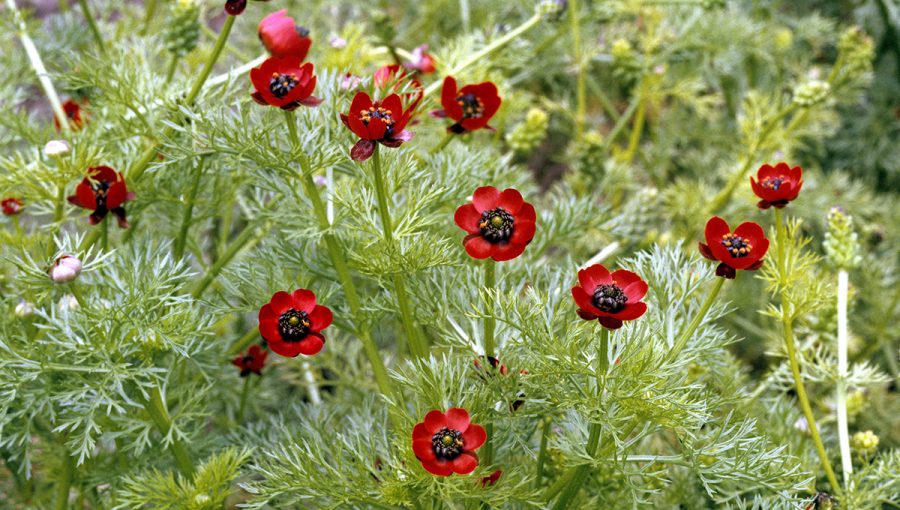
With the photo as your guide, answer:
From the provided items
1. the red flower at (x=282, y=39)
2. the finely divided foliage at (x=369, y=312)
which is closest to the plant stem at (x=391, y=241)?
the finely divided foliage at (x=369, y=312)

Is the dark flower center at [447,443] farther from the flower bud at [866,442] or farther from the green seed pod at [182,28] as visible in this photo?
the green seed pod at [182,28]

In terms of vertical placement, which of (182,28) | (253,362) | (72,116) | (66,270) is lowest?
(253,362)

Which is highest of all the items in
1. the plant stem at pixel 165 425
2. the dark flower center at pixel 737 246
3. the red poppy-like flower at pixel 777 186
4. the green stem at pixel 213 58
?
the green stem at pixel 213 58

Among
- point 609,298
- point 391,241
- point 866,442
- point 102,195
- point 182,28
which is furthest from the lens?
point 182,28

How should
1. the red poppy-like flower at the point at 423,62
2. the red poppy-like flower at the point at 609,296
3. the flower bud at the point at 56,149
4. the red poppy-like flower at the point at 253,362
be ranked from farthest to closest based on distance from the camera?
1. the red poppy-like flower at the point at 423,62
2. the red poppy-like flower at the point at 253,362
3. the flower bud at the point at 56,149
4. the red poppy-like flower at the point at 609,296

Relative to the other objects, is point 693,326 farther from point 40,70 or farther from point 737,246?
point 40,70

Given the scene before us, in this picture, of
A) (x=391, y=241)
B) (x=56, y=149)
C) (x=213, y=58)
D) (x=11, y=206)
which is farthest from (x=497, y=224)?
(x=11, y=206)
